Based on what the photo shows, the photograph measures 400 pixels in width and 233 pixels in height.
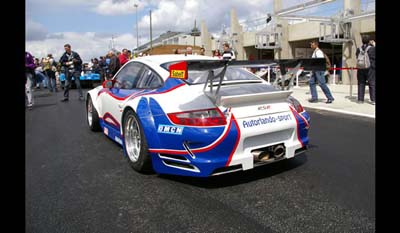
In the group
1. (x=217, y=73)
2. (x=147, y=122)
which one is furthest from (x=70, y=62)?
(x=147, y=122)

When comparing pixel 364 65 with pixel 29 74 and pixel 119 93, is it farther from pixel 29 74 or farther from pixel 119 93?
pixel 29 74

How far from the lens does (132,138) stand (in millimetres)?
3721

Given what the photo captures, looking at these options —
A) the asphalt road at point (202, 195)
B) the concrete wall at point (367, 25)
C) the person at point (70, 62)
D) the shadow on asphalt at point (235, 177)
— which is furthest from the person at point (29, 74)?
the concrete wall at point (367, 25)

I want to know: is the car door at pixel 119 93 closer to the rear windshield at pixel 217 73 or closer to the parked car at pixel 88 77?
the rear windshield at pixel 217 73

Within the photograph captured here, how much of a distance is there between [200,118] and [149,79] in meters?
1.20

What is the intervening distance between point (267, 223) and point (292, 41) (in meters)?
22.4

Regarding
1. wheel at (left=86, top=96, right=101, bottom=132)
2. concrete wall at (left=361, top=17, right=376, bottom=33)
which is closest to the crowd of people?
wheel at (left=86, top=96, right=101, bottom=132)

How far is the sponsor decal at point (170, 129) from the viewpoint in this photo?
2.97 m

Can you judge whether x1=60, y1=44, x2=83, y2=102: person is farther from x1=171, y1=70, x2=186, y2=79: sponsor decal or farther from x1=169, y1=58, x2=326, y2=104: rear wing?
x1=171, y1=70, x2=186, y2=79: sponsor decal

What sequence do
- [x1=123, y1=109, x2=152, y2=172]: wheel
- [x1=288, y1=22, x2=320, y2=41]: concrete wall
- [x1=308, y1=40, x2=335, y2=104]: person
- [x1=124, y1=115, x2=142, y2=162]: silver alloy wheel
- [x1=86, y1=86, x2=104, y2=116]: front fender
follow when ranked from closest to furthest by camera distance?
[x1=123, y1=109, x2=152, y2=172]: wheel < [x1=124, y1=115, x2=142, y2=162]: silver alloy wheel < [x1=86, y1=86, x2=104, y2=116]: front fender < [x1=308, y1=40, x2=335, y2=104]: person < [x1=288, y1=22, x2=320, y2=41]: concrete wall

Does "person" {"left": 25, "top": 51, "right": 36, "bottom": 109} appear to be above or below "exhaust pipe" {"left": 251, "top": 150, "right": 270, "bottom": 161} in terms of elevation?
above

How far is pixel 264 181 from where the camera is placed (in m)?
3.23

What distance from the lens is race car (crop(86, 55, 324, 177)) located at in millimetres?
2926

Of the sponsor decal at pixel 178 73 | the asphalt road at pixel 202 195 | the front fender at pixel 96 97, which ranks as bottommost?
the asphalt road at pixel 202 195
